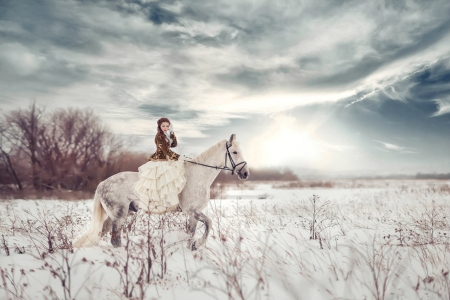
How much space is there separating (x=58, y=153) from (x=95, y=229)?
21.0m

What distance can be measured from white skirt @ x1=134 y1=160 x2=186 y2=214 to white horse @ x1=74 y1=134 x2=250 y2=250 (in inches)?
6.9

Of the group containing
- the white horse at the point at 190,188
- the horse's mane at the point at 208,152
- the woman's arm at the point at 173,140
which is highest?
the woman's arm at the point at 173,140

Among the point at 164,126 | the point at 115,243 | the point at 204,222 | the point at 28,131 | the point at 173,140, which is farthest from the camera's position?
the point at 28,131

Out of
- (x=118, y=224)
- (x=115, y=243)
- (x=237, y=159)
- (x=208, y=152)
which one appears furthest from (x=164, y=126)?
(x=115, y=243)

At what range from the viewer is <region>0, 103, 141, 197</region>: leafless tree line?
22172 mm

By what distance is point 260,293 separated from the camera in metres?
3.74

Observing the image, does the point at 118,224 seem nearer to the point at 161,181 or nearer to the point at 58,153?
the point at 161,181

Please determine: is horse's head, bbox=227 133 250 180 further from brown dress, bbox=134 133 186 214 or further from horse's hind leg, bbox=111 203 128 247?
horse's hind leg, bbox=111 203 128 247

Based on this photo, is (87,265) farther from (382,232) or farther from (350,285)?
(382,232)

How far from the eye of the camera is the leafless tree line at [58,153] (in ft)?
72.7

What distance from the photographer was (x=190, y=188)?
574 centimetres

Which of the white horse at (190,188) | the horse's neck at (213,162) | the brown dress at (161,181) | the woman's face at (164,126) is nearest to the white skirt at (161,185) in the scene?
the brown dress at (161,181)

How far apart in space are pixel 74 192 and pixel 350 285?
21487 millimetres

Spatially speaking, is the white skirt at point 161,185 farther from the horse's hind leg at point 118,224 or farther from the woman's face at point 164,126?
the woman's face at point 164,126
